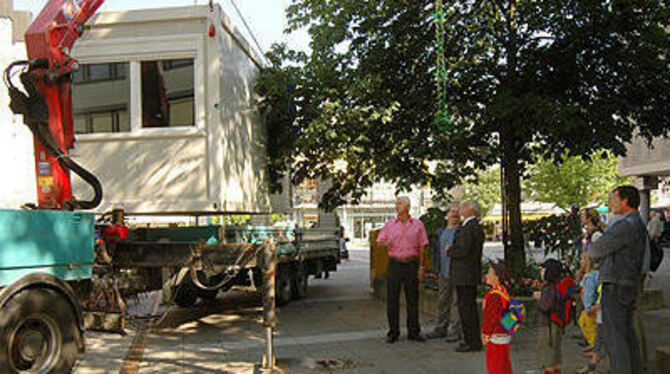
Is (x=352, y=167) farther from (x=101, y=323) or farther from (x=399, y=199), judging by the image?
(x=101, y=323)

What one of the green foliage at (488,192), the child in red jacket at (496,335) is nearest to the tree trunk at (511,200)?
the child in red jacket at (496,335)

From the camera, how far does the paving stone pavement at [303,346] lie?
615 centimetres

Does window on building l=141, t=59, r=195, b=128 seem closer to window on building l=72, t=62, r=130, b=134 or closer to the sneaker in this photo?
window on building l=72, t=62, r=130, b=134

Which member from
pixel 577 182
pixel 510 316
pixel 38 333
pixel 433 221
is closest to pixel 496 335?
pixel 510 316

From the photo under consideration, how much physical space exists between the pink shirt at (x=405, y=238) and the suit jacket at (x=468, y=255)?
756 mm

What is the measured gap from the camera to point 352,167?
10.5m

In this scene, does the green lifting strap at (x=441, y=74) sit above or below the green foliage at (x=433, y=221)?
above

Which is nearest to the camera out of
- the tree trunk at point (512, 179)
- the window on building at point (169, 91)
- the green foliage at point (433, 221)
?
the window on building at point (169, 91)

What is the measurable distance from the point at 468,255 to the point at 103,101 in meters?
5.05

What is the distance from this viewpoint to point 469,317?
21.6ft

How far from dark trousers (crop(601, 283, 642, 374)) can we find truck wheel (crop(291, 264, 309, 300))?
697cm

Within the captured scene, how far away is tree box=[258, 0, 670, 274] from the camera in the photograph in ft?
28.8

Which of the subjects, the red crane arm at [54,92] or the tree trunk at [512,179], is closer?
the red crane arm at [54,92]

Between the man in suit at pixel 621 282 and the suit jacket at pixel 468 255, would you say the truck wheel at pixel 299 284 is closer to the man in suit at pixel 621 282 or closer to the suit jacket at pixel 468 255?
the suit jacket at pixel 468 255
